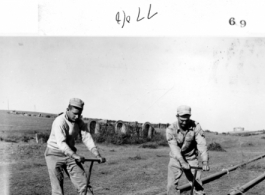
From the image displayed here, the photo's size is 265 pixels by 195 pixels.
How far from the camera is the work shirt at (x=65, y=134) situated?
15.4ft

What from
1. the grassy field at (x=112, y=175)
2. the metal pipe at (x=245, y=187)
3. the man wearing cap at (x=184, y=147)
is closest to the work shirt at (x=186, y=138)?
the man wearing cap at (x=184, y=147)

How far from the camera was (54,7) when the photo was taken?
695 centimetres

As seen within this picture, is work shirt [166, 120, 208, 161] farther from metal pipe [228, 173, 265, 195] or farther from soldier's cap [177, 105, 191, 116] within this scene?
metal pipe [228, 173, 265, 195]

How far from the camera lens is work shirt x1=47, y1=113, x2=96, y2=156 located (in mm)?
4691

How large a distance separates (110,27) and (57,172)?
3481 millimetres

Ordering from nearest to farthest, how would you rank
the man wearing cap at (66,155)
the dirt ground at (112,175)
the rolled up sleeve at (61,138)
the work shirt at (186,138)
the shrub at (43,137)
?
the rolled up sleeve at (61,138) → the man wearing cap at (66,155) → the work shirt at (186,138) → the dirt ground at (112,175) → the shrub at (43,137)

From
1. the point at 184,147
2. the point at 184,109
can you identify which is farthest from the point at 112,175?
the point at 184,109

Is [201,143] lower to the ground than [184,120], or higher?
lower

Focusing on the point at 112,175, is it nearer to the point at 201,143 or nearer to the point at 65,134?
the point at 201,143

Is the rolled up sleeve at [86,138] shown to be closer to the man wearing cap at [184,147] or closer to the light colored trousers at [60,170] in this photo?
the light colored trousers at [60,170]

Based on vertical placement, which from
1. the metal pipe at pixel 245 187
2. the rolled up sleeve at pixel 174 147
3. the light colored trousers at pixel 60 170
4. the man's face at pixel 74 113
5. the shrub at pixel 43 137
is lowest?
the metal pipe at pixel 245 187

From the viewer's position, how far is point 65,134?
4832 millimetres

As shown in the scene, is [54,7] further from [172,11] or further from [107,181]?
[107,181]

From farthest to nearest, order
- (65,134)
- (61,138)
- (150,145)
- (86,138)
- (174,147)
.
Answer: (150,145)
(174,147)
(86,138)
(65,134)
(61,138)
